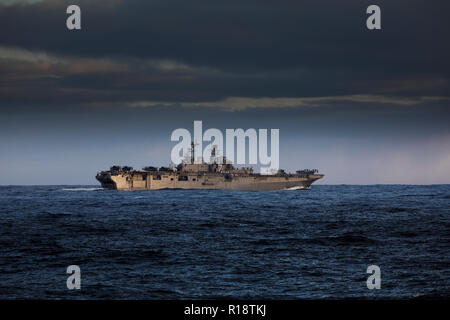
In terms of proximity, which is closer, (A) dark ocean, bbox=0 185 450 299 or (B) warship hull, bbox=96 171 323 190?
(A) dark ocean, bbox=0 185 450 299

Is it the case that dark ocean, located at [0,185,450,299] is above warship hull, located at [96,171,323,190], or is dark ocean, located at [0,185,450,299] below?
below

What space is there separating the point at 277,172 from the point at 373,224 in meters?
118

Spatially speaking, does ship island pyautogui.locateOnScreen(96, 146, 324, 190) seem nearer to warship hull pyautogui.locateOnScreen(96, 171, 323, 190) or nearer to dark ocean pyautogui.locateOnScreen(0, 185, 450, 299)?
warship hull pyautogui.locateOnScreen(96, 171, 323, 190)

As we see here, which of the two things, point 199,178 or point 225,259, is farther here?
point 199,178

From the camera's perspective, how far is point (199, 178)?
170m

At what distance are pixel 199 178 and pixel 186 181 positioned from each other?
488 centimetres

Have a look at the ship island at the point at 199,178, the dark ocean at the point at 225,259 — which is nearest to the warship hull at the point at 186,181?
the ship island at the point at 199,178

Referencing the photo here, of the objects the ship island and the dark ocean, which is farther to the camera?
the ship island

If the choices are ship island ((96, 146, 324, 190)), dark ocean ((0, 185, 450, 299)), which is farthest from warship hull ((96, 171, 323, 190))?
dark ocean ((0, 185, 450, 299))

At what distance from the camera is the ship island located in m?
167

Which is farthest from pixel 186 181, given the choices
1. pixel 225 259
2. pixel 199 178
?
pixel 225 259

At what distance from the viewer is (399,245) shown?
3741 centimetres

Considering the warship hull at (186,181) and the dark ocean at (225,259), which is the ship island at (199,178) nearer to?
the warship hull at (186,181)

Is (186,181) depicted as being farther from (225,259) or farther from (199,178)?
(225,259)
